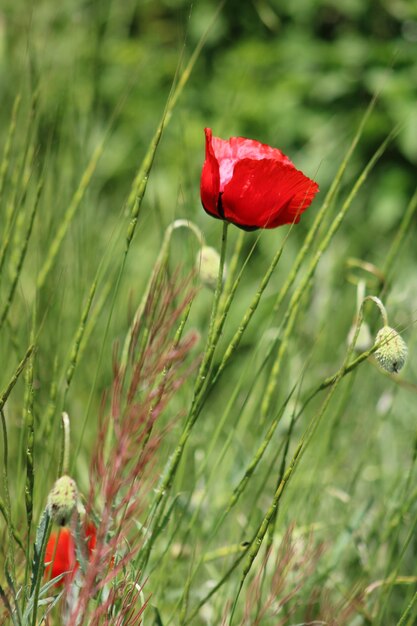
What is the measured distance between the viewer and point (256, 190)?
713mm

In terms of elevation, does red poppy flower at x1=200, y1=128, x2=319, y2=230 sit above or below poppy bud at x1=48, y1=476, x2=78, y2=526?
above

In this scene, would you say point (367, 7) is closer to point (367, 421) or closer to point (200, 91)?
point (200, 91)

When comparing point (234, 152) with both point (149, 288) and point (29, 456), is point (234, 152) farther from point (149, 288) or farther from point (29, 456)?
point (29, 456)

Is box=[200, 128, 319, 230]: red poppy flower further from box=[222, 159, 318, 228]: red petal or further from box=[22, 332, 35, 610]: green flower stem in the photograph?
box=[22, 332, 35, 610]: green flower stem

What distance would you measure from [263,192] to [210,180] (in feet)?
0.13

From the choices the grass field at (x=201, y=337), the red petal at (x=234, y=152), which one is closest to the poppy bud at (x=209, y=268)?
the grass field at (x=201, y=337)

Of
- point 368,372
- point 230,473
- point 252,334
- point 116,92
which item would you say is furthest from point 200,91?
point 230,473

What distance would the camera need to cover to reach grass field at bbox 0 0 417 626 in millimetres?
681

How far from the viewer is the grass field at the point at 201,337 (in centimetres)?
68

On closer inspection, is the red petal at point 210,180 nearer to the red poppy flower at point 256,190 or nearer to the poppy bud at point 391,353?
the red poppy flower at point 256,190

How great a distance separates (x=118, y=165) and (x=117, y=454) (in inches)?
75.6

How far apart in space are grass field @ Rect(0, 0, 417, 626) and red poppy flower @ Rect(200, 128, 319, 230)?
11 mm

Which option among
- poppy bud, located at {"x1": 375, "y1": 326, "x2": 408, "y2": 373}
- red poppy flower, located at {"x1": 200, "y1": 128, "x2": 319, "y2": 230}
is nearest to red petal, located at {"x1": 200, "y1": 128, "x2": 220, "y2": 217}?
red poppy flower, located at {"x1": 200, "y1": 128, "x2": 319, "y2": 230}

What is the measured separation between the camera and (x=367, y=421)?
1.34m
